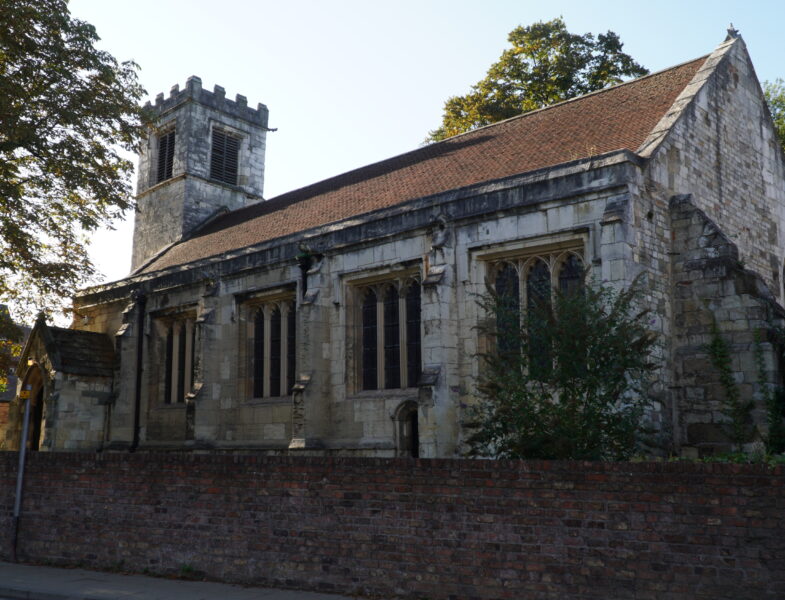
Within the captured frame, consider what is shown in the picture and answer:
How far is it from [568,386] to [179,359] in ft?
55.8

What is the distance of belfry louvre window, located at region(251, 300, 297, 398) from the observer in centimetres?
2081

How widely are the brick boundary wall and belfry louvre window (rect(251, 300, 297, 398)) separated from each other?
815cm

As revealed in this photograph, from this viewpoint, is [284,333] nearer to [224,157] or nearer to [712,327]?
[712,327]

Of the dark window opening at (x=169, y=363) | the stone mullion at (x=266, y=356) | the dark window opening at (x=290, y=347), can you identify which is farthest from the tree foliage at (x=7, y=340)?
the dark window opening at (x=290, y=347)

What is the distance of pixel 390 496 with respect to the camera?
9.63 meters

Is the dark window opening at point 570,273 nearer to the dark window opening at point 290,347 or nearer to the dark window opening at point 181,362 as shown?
the dark window opening at point 290,347

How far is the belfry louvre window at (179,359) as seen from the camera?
79.0 feet

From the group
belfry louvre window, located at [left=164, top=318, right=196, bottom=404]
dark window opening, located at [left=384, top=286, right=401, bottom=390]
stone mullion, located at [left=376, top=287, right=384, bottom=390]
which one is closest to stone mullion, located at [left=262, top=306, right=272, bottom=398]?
belfry louvre window, located at [left=164, top=318, right=196, bottom=404]

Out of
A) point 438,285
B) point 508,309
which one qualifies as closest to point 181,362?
point 438,285

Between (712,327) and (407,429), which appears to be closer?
(712,327)

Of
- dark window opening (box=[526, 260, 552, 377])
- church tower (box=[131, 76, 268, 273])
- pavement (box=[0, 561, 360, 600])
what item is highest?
church tower (box=[131, 76, 268, 273])

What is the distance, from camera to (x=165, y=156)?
35094mm

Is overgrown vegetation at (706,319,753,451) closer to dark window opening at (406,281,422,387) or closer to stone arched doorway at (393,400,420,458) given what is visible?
dark window opening at (406,281,422,387)

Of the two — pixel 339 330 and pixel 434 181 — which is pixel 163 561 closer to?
pixel 339 330
